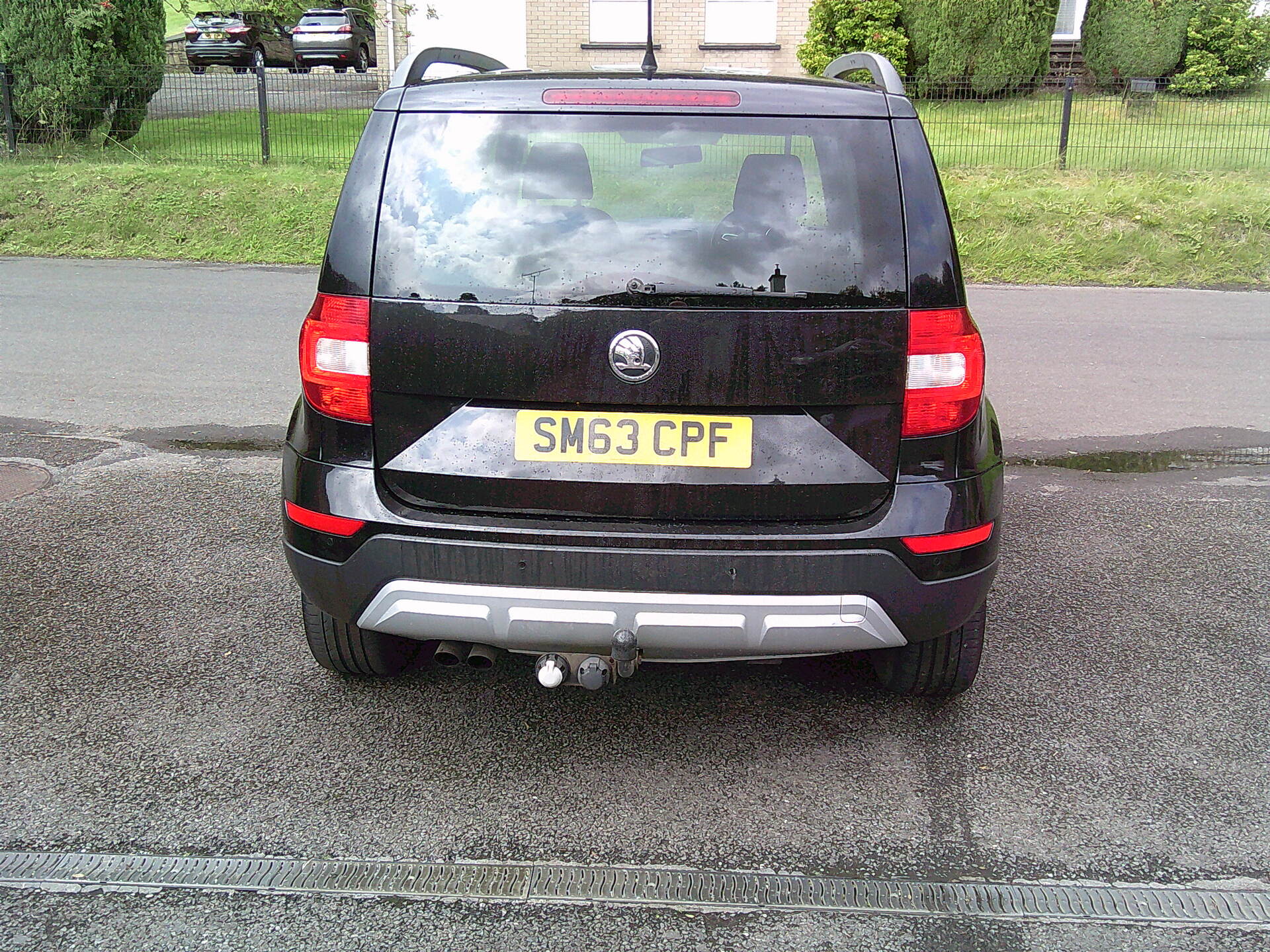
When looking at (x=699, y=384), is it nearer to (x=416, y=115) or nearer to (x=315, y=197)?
(x=416, y=115)

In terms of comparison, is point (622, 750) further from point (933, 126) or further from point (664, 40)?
point (664, 40)

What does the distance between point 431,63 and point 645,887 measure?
7.89ft

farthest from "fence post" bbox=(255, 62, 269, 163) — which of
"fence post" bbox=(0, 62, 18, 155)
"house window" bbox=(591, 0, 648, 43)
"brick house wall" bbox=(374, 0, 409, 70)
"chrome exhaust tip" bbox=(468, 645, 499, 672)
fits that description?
"chrome exhaust tip" bbox=(468, 645, 499, 672)

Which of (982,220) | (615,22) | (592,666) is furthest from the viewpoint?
(615,22)

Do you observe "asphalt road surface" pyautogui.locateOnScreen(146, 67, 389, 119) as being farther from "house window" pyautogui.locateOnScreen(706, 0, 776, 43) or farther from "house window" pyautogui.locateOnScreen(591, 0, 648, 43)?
"house window" pyautogui.locateOnScreen(706, 0, 776, 43)

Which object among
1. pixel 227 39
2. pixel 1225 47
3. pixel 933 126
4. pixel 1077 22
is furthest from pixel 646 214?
pixel 227 39

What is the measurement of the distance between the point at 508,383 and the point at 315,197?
1195 centimetres

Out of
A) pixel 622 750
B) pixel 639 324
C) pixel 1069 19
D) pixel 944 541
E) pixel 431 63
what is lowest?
pixel 622 750

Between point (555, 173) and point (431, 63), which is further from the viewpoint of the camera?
point (431, 63)

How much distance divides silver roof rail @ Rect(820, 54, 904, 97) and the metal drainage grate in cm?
196

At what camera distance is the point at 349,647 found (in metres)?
3.58

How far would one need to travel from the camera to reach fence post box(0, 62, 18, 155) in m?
15.0

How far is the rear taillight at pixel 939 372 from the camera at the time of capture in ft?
9.64

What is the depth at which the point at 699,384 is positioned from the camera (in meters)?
2.87
